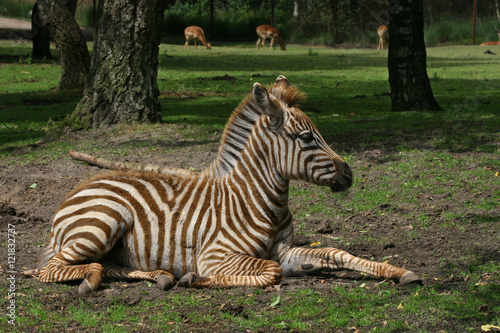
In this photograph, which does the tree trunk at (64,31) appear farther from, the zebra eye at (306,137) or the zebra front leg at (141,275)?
the zebra eye at (306,137)

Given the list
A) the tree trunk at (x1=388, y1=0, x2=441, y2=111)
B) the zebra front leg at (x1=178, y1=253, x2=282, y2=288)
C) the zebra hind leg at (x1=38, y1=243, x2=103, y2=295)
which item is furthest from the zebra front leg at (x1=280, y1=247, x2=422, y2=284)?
the tree trunk at (x1=388, y1=0, x2=441, y2=111)

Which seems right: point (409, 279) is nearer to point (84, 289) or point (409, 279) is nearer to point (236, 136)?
point (236, 136)

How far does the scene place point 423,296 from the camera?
4.87 meters

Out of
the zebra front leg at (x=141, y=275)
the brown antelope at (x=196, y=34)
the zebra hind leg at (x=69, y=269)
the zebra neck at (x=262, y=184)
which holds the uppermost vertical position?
the brown antelope at (x=196, y=34)

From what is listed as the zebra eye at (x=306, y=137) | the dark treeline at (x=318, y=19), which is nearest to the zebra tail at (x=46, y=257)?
the zebra eye at (x=306, y=137)

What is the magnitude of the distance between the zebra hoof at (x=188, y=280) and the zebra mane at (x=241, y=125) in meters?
1.05

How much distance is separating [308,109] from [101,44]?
5.16 metres

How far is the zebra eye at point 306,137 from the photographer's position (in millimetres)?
5520

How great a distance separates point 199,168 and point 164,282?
4.11m

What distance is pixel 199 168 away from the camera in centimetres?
934

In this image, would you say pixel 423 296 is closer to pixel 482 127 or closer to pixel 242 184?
pixel 242 184

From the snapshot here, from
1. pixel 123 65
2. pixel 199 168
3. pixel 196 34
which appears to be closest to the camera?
pixel 199 168

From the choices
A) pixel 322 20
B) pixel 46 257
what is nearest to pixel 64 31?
pixel 46 257

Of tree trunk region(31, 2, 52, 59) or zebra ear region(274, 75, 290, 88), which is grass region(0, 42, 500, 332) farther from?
zebra ear region(274, 75, 290, 88)
